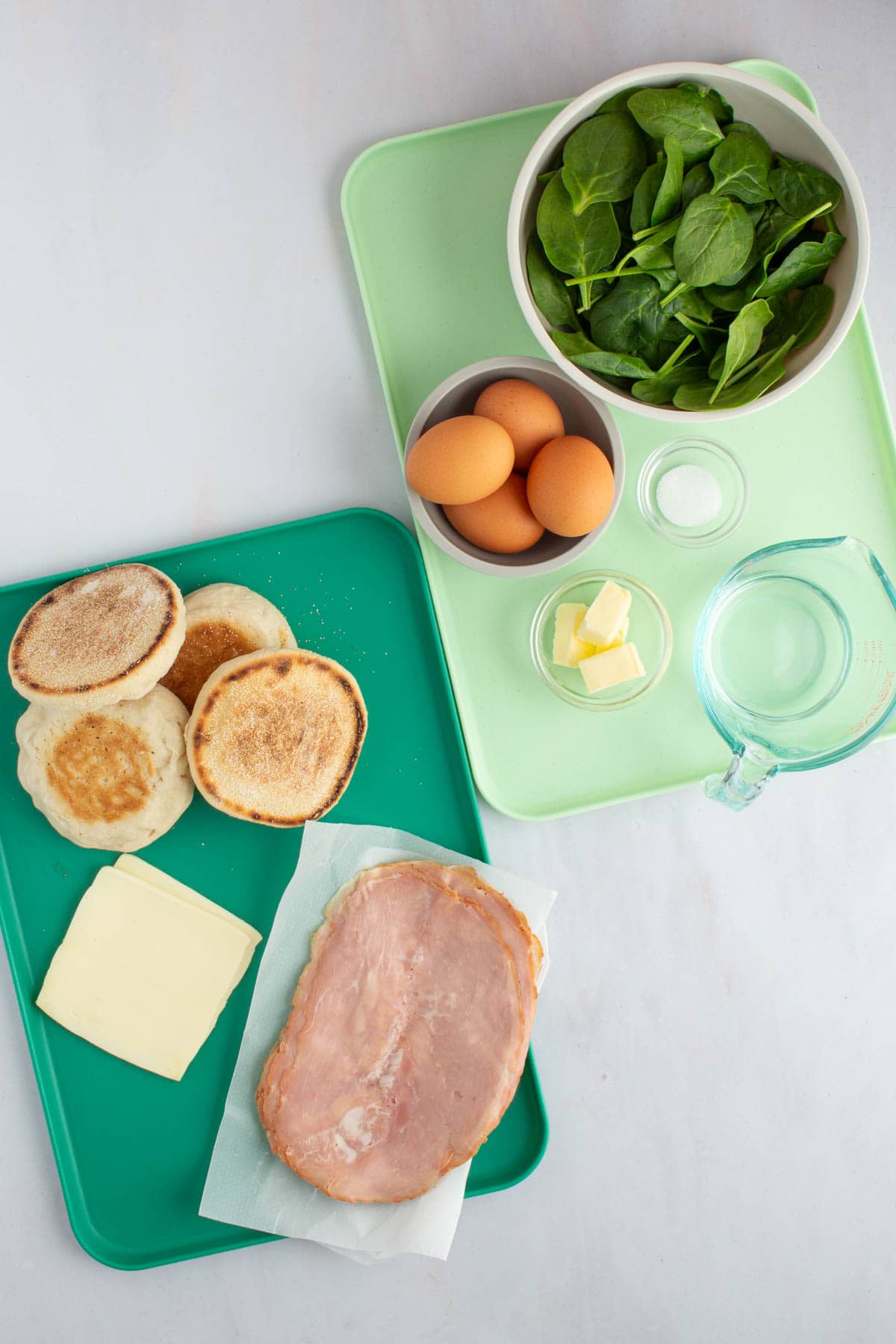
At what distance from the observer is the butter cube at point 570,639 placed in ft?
4.12

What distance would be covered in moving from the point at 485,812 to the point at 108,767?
534 millimetres

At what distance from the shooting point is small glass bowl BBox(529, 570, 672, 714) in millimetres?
1288

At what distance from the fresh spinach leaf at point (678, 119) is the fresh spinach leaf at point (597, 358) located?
0.79 feet

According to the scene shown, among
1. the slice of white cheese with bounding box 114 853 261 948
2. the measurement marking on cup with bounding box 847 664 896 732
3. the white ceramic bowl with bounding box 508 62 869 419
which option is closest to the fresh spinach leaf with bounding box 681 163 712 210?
the white ceramic bowl with bounding box 508 62 869 419

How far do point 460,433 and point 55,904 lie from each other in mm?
876

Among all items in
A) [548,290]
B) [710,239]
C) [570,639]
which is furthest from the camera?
[570,639]

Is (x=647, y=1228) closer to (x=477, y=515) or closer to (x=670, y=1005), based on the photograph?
(x=670, y=1005)

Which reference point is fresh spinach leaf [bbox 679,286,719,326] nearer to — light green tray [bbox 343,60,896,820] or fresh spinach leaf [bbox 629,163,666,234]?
fresh spinach leaf [bbox 629,163,666,234]

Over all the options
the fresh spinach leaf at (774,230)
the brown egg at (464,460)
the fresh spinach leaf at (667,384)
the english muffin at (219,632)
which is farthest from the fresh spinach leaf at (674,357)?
the english muffin at (219,632)

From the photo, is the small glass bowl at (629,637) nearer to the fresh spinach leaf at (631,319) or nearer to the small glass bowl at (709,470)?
the small glass bowl at (709,470)

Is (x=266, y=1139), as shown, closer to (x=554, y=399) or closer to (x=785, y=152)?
(x=554, y=399)

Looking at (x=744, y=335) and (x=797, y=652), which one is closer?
(x=744, y=335)

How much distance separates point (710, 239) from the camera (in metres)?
1.05

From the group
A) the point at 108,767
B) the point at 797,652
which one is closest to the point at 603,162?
the point at 797,652
